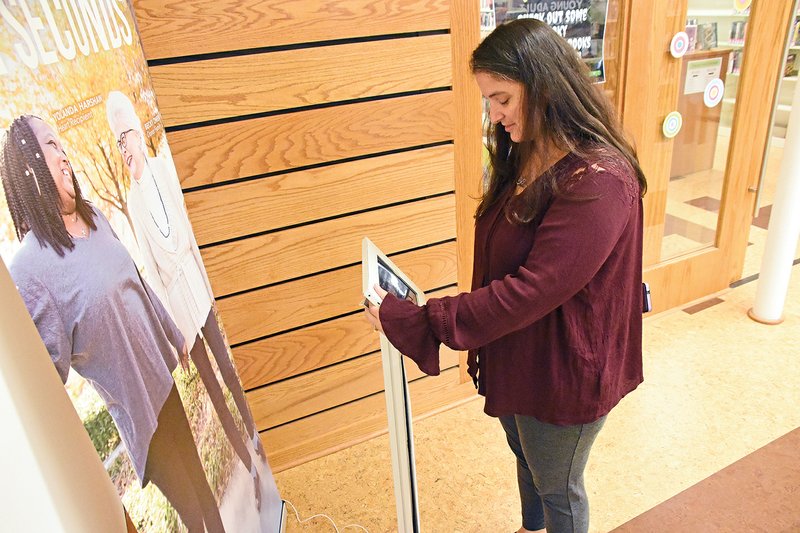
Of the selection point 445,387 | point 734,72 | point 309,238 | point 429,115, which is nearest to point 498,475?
point 445,387

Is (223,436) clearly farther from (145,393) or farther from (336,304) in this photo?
(336,304)

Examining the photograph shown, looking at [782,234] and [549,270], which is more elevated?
[549,270]

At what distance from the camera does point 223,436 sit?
147 centimetres

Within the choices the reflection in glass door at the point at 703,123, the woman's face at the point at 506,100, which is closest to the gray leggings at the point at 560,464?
the woman's face at the point at 506,100

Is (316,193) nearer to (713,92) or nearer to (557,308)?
(557,308)

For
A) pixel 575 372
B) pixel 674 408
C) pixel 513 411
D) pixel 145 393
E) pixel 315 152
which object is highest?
pixel 315 152

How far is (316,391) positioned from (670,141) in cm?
220

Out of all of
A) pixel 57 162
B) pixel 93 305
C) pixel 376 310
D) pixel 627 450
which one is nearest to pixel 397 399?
pixel 376 310

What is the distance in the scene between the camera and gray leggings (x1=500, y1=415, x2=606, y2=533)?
137 cm

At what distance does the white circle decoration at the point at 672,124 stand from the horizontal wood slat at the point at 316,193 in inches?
50.7

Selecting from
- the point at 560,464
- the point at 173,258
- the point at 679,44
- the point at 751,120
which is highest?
the point at 679,44

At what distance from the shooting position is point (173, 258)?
→ 4.30 feet

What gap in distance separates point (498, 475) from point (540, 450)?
869 mm

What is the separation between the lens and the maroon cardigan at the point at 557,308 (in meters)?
1.10
